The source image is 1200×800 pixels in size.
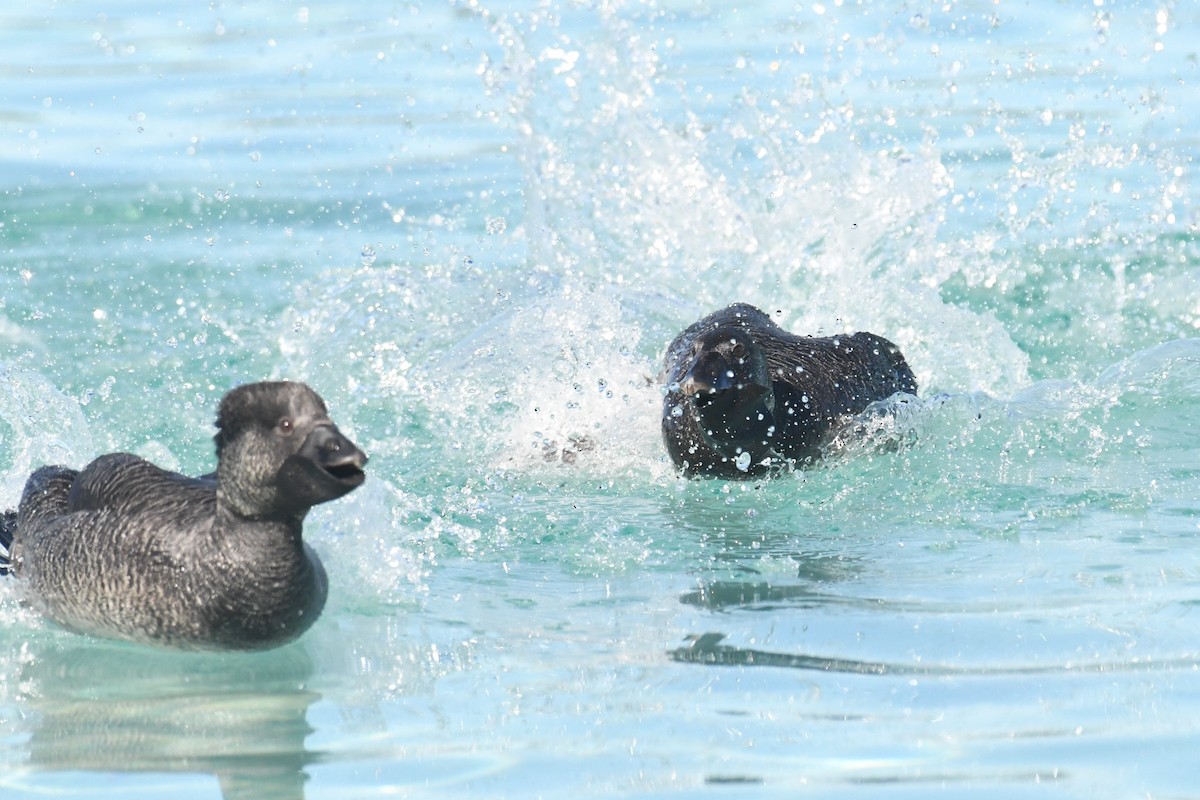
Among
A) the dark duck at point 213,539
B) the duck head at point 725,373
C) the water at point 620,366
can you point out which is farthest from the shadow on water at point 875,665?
the duck head at point 725,373

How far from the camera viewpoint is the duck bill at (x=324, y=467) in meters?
5.30

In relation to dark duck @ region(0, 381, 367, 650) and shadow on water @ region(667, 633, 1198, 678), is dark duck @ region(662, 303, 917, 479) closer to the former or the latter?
shadow on water @ region(667, 633, 1198, 678)

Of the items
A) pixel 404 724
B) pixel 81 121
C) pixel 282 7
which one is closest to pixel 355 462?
pixel 404 724

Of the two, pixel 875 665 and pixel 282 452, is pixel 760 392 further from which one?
pixel 282 452

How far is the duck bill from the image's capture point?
5301 mm

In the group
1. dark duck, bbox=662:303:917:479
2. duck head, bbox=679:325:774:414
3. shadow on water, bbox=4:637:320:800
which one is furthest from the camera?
dark duck, bbox=662:303:917:479

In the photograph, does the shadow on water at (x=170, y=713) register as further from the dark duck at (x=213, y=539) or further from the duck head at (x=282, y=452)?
the duck head at (x=282, y=452)

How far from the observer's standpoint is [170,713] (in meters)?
5.69

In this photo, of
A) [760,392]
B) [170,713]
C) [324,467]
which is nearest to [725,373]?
[760,392]

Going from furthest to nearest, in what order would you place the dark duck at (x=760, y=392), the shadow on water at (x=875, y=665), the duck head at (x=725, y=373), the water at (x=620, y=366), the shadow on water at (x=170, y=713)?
the dark duck at (x=760, y=392), the duck head at (x=725, y=373), the shadow on water at (x=875, y=665), the water at (x=620, y=366), the shadow on water at (x=170, y=713)

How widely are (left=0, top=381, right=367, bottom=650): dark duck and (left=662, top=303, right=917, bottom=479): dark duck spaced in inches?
102

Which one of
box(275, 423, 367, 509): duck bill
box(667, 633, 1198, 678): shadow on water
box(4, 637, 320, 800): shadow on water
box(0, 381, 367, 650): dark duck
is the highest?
box(275, 423, 367, 509): duck bill

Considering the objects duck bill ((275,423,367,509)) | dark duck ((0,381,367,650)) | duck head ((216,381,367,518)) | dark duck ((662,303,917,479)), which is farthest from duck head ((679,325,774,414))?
duck bill ((275,423,367,509))

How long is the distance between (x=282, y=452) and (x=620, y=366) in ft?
14.5
